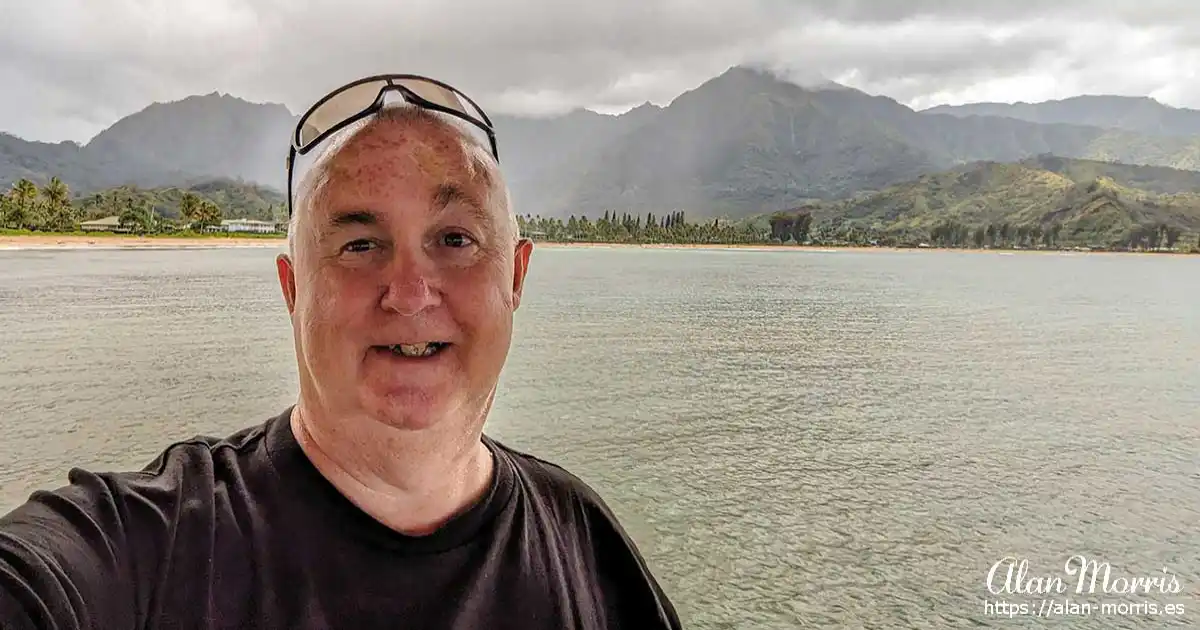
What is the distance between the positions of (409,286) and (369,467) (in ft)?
0.97

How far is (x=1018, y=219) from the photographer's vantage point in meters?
146

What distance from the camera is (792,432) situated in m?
12.5

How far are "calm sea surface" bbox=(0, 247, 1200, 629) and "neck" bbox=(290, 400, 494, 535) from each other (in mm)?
5363

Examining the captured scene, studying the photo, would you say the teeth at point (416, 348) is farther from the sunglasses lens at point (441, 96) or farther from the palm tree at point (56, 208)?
the palm tree at point (56, 208)

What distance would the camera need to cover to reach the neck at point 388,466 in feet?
4.15

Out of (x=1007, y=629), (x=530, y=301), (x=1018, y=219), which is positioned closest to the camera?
(x=1007, y=629)

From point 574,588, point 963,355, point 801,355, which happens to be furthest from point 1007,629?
point 963,355

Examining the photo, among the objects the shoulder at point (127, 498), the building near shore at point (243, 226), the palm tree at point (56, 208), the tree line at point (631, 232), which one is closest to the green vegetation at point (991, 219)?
the tree line at point (631, 232)

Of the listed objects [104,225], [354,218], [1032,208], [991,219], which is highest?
[1032,208]

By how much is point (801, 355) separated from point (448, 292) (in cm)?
2031

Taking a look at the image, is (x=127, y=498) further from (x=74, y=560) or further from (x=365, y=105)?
(x=365, y=105)

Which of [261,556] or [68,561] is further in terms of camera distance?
[261,556]

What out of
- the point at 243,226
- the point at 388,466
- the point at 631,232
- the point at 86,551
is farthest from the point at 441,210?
the point at 631,232

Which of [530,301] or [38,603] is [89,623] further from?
[530,301]
